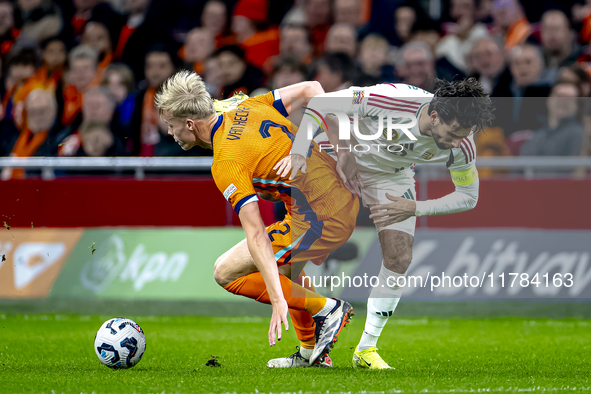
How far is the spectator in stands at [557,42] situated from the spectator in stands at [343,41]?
240 cm

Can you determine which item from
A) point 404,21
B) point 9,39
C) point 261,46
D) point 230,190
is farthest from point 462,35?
point 9,39

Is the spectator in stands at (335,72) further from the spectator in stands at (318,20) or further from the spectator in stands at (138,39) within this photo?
the spectator in stands at (138,39)

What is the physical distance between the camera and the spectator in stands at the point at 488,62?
9383 millimetres

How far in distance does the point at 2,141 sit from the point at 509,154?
6972mm

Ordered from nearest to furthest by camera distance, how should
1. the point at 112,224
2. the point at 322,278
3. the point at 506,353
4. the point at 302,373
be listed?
the point at 302,373, the point at 506,353, the point at 322,278, the point at 112,224

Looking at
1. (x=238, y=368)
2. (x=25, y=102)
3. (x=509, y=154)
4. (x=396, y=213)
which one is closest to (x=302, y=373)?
(x=238, y=368)

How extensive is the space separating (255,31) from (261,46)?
0.36 meters

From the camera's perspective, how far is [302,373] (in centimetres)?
525

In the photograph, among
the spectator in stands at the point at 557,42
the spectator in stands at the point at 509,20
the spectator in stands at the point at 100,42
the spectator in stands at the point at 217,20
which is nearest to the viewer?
the spectator in stands at the point at 557,42

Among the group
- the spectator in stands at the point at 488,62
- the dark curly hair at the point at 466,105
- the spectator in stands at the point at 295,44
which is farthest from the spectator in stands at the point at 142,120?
the dark curly hair at the point at 466,105

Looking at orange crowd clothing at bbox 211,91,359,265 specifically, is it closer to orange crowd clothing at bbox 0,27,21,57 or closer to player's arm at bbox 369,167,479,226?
player's arm at bbox 369,167,479,226

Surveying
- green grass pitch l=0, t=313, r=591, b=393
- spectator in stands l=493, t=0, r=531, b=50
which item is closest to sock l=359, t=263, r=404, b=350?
green grass pitch l=0, t=313, r=591, b=393

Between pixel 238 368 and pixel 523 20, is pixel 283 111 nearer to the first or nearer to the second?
pixel 238 368

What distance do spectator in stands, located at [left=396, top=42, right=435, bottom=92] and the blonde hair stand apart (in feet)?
15.5
